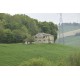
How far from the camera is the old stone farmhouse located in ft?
16.8

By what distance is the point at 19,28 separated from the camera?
514 centimetres

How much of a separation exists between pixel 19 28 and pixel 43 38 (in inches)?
10.2

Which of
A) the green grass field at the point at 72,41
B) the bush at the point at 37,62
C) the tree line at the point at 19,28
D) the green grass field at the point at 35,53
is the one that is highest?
the tree line at the point at 19,28

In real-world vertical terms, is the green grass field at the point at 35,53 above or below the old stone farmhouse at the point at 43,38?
below

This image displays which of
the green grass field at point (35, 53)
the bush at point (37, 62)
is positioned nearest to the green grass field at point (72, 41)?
the green grass field at point (35, 53)

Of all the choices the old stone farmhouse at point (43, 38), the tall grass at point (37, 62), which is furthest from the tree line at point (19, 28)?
the tall grass at point (37, 62)

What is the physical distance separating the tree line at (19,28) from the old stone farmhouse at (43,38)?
32 mm

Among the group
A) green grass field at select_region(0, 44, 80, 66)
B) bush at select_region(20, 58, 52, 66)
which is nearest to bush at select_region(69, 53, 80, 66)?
green grass field at select_region(0, 44, 80, 66)

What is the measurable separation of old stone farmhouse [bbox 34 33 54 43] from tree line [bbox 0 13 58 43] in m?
0.03

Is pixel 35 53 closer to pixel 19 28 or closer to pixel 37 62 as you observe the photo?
pixel 37 62

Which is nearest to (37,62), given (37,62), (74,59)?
(37,62)

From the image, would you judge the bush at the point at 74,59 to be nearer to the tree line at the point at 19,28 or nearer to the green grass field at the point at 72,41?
the green grass field at the point at 72,41

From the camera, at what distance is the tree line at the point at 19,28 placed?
5.12m
